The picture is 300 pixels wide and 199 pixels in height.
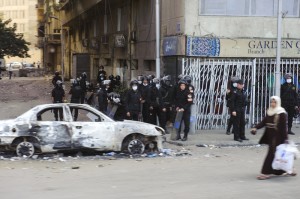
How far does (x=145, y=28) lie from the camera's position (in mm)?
23016

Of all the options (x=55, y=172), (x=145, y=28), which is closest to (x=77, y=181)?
(x=55, y=172)

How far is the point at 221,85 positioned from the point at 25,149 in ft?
25.2

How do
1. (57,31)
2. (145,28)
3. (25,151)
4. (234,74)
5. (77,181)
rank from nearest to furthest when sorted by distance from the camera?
(77,181) < (25,151) < (234,74) < (145,28) < (57,31)

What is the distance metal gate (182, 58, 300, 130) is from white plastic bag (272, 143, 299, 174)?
7940 mm

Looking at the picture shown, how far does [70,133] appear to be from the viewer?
1176cm

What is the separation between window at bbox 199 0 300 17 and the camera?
17.9m

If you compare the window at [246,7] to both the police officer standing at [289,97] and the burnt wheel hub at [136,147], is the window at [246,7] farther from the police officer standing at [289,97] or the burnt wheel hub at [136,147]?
the burnt wheel hub at [136,147]

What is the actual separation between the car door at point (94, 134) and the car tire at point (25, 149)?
949 mm

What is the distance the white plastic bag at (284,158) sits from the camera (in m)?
8.91

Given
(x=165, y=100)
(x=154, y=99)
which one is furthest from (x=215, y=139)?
(x=154, y=99)

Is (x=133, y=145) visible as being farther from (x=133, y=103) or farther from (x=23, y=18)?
(x=23, y=18)

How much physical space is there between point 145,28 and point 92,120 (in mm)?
11564

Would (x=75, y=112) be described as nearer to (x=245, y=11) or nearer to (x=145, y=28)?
(x=245, y=11)

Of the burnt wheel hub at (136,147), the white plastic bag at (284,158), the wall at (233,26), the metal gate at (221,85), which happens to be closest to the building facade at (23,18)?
the wall at (233,26)
